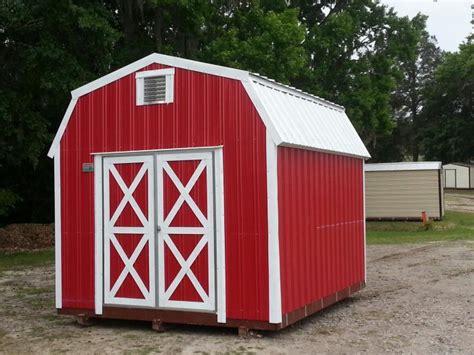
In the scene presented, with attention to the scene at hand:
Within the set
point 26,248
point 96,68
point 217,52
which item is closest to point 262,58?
point 217,52

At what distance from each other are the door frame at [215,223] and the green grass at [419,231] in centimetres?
A: 1301

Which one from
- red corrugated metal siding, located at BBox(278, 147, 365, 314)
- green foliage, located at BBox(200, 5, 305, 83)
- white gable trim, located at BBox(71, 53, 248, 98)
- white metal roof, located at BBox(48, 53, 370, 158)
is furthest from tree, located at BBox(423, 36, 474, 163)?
white gable trim, located at BBox(71, 53, 248, 98)

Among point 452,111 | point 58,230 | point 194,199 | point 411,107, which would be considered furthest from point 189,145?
point 411,107

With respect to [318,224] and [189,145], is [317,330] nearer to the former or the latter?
[318,224]

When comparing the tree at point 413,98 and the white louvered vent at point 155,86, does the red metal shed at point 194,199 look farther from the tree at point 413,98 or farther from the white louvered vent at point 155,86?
the tree at point 413,98

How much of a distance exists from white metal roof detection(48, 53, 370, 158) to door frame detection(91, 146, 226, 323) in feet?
2.38

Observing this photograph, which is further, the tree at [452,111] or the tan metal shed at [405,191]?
the tree at [452,111]

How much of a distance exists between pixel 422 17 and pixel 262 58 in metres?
13.5

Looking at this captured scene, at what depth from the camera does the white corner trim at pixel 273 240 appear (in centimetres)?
734

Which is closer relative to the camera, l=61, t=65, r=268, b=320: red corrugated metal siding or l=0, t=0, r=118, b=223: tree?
l=61, t=65, r=268, b=320: red corrugated metal siding

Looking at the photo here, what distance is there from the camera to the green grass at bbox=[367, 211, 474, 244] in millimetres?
20656

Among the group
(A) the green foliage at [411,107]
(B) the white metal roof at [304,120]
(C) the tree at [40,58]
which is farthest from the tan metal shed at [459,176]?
(B) the white metal roof at [304,120]

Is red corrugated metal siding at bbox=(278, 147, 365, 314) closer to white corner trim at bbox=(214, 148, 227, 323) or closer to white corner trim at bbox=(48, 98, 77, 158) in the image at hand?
white corner trim at bbox=(214, 148, 227, 323)

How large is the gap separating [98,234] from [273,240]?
2.37m
